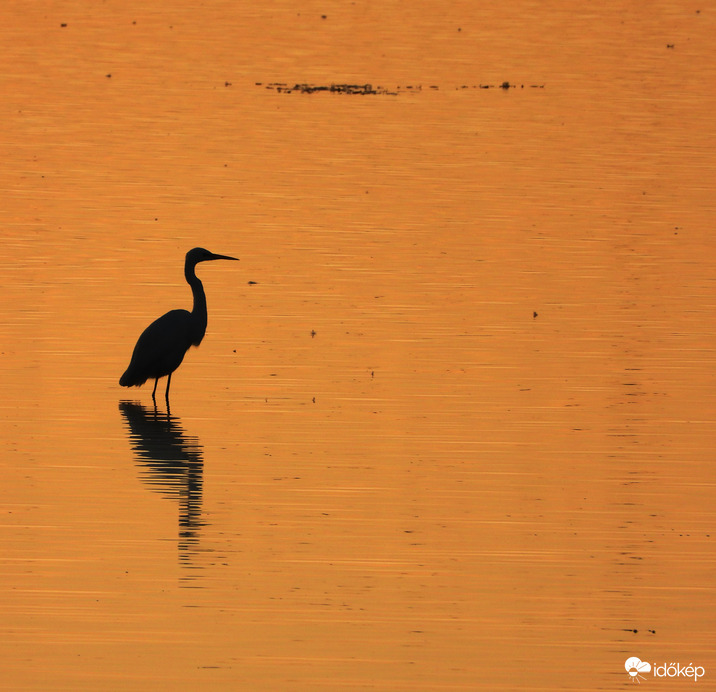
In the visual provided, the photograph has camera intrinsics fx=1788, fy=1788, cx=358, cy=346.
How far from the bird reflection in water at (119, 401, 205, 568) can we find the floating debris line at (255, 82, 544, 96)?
26704 mm

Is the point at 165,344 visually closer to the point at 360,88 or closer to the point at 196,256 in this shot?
the point at 196,256

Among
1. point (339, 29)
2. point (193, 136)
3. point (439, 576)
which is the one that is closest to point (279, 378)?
point (439, 576)

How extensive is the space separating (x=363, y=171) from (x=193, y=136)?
5.74 metres

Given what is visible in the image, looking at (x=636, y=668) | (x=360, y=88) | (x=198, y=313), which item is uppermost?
(x=360, y=88)

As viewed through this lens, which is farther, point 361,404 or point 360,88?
point 360,88

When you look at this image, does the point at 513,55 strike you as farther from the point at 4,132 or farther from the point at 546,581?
the point at 546,581

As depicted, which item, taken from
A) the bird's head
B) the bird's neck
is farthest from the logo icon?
the bird's head

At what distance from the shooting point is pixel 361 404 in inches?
602

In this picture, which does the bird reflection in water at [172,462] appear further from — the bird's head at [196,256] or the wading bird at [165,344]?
the bird's head at [196,256]

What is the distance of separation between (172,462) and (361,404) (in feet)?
7.91

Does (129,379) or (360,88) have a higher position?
(360,88)

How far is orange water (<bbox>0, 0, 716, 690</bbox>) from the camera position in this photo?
970 centimetres

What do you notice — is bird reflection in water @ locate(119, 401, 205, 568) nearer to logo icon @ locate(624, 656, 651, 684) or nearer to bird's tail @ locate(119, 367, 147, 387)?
bird's tail @ locate(119, 367, 147, 387)

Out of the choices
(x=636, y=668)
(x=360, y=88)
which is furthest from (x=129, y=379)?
(x=360, y=88)
